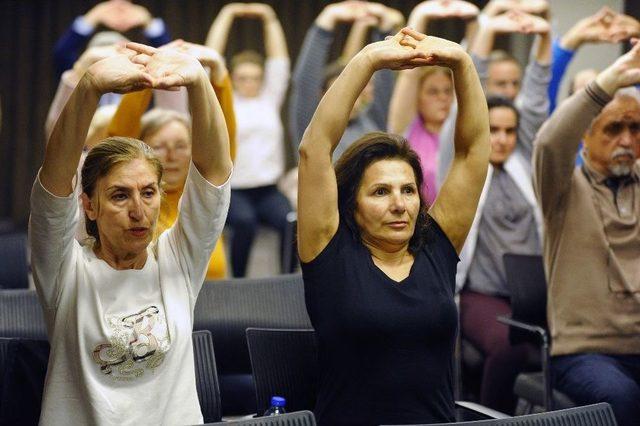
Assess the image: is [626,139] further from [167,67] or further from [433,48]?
[167,67]

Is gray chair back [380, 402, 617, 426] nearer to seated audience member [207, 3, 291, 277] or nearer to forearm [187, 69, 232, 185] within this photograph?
forearm [187, 69, 232, 185]

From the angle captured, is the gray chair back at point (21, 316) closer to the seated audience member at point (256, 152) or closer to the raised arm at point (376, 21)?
the raised arm at point (376, 21)

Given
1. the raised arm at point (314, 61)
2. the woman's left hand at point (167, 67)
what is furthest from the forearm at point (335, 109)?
the raised arm at point (314, 61)

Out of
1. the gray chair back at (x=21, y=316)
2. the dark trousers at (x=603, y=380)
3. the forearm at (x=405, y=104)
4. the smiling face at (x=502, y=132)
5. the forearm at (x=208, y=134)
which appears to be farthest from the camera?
the forearm at (x=405, y=104)

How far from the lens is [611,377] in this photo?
324cm

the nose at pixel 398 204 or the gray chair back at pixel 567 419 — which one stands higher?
the nose at pixel 398 204

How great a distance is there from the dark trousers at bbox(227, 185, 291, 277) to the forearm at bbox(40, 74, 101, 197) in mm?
3328

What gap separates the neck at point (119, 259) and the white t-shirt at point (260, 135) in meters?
3.38

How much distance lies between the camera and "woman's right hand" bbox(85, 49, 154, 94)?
7.10 feet

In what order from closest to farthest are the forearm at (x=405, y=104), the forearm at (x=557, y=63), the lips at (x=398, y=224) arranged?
the lips at (x=398, y=224) → the forearm at (x=557, y=63) → the forearm at (x=405, y=104)

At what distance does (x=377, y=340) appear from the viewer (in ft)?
8.04

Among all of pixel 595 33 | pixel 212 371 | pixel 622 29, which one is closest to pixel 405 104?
pixel 595 33

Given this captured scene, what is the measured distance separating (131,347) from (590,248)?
1674 millimetres

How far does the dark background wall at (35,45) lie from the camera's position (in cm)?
868
